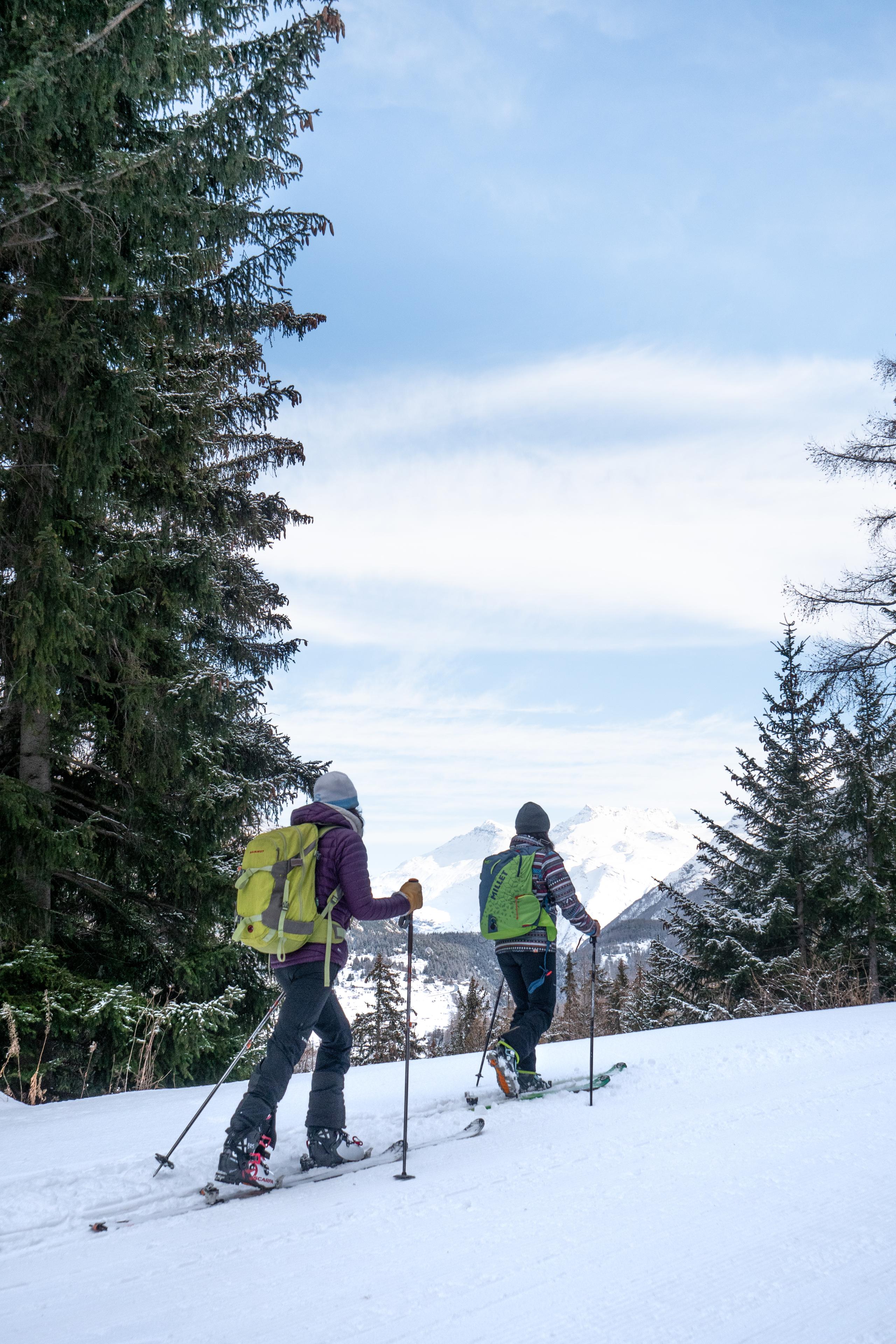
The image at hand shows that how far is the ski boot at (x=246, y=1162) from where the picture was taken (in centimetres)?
366

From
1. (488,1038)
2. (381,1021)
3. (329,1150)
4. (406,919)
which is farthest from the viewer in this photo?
(381,1021)

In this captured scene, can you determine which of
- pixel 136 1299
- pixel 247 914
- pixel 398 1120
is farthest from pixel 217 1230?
pixel 398 1120

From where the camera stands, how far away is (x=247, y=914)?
4020 mm

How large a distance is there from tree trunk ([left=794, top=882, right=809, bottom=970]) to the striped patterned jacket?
528 inches

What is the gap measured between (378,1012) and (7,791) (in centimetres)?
2756

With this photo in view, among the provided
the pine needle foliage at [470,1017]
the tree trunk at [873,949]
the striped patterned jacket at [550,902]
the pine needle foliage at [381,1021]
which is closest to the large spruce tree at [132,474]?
the striped patterned jacket at [550,902]

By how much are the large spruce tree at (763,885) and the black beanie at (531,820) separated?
10.7m

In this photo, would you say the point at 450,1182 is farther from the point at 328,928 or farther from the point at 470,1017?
the point at 470,1017

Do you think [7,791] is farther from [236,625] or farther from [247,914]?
[236,625]

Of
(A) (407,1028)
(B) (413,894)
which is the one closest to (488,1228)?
(A) (407,1028)

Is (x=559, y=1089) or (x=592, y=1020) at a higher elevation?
(x=592, y=1020)

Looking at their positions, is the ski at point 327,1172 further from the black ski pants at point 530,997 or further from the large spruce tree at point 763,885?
the large spruce tree at point 763,885

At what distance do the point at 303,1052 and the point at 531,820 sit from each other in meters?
2.45

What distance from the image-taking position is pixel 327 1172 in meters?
3.95
